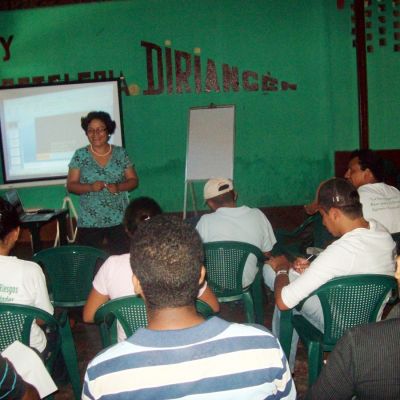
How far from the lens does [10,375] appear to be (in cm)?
115

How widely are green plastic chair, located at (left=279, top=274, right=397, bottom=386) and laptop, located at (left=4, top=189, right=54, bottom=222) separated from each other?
307 cm

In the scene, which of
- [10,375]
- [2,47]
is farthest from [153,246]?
[2,47]

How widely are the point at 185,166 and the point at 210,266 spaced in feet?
12.0

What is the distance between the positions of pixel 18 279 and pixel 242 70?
4845 mm

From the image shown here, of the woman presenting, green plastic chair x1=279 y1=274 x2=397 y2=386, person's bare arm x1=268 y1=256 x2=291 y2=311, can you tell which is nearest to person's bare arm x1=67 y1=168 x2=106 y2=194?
the woman presenting

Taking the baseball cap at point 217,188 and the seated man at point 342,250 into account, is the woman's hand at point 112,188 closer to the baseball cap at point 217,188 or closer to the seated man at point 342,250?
the baseball cap at point 217,188

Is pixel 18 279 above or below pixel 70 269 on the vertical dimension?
above

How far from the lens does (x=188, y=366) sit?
1.02 meters

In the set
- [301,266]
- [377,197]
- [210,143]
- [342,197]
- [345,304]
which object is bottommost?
[345,304]

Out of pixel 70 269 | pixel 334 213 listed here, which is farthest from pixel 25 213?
pixel 334 213

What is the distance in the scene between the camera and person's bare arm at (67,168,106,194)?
3338 mm

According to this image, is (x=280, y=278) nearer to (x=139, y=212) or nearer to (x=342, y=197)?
(x=342, y=197)

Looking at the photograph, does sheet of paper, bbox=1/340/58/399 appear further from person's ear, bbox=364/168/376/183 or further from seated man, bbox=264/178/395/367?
person's ear, bbox=364/168/376/183

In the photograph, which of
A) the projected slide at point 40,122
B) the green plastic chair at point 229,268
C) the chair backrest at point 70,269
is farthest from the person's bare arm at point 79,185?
the projected slide at point 40,122
